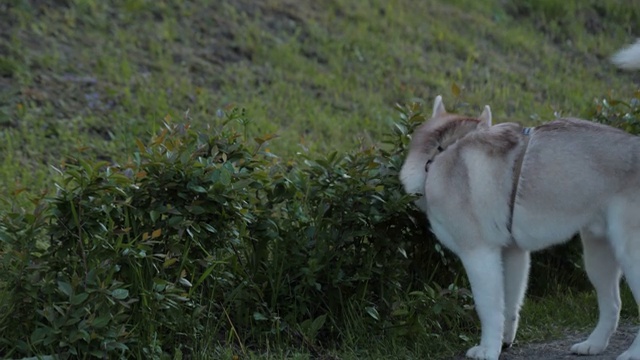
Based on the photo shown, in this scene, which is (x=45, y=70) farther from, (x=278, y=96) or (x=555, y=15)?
(x=555, y=15)

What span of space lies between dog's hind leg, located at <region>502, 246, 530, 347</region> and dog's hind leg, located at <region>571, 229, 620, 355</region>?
0.35 meters

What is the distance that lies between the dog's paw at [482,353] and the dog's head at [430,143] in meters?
0.89

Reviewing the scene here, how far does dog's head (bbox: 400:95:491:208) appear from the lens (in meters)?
5.80

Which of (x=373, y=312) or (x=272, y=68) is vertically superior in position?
(x=373, y=312)

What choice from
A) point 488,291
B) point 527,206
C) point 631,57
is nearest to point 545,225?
point 527,206

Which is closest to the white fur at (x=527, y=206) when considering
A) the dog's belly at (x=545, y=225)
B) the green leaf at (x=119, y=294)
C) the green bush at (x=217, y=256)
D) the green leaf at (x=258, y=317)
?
the dog's belly at (x=545, y=225)

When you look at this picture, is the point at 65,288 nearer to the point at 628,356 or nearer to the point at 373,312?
the point at 373,312

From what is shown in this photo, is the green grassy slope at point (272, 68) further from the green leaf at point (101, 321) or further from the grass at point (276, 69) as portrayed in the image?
the green leaf at point (101, 321)

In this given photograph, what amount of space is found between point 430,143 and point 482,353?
4.01ft

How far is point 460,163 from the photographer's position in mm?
5594

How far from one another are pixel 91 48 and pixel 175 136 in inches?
193

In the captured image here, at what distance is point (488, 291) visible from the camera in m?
5.44

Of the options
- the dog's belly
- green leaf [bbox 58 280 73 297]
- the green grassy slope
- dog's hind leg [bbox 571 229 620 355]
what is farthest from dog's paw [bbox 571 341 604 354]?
green leaf [bbox 58 280 73 297]

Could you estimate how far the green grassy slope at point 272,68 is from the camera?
9086 mm
